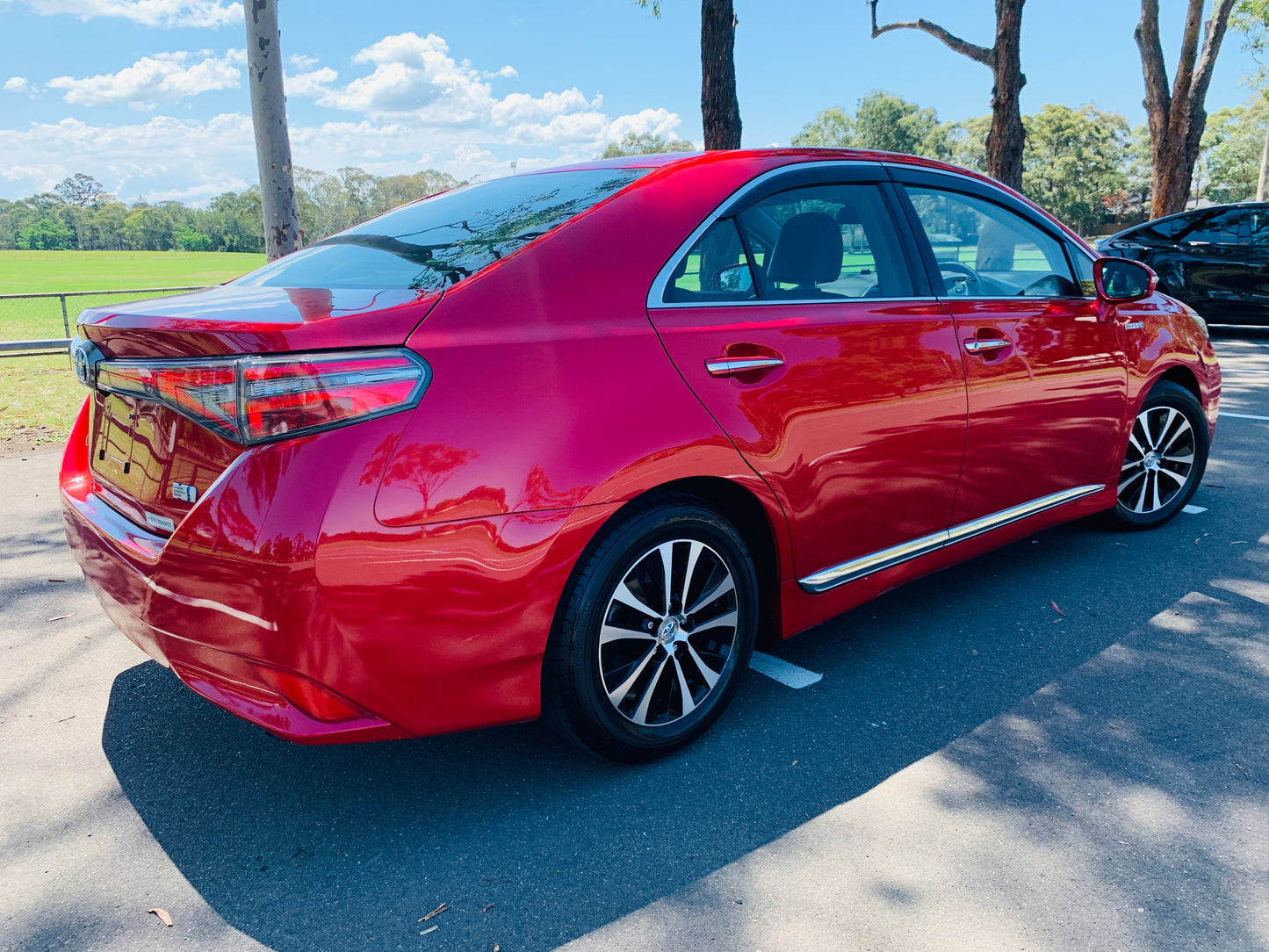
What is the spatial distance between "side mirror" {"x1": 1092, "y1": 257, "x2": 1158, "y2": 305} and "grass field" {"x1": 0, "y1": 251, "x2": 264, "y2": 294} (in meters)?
51.2

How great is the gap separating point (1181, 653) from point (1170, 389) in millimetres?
1667

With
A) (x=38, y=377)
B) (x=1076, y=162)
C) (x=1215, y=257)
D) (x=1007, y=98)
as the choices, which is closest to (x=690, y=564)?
(x=38, y=377)

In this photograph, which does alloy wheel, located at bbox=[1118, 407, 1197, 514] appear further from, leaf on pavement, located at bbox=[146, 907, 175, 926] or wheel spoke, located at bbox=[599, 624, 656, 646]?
leaf on pavement, located at bbox=[146, 907, 175, 926]

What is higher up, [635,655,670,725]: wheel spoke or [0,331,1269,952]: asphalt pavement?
[635,655,670,725]: wheel spoke

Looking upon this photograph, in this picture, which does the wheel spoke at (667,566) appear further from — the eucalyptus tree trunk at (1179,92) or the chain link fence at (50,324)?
the eucalyptus tree trunk at (1179,92)

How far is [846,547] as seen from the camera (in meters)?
3.01

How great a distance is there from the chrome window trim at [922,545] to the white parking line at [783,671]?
42 centimetres

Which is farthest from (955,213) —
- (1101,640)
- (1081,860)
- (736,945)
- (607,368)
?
(736,945)

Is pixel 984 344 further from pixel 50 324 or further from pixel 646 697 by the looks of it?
pixel 50 324

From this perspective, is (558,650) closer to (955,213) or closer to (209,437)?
(209,437)

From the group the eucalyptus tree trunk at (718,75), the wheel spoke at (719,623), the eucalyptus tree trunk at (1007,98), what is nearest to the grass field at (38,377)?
the wheel spoke at (719,623)

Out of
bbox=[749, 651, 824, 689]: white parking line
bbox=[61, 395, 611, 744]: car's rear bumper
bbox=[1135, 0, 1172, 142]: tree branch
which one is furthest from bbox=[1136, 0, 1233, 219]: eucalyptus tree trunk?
bbox=[61, 395, 611, 744]: car's rear bumper

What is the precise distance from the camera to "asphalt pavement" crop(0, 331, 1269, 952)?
2037 mm

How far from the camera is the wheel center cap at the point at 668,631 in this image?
259cm
